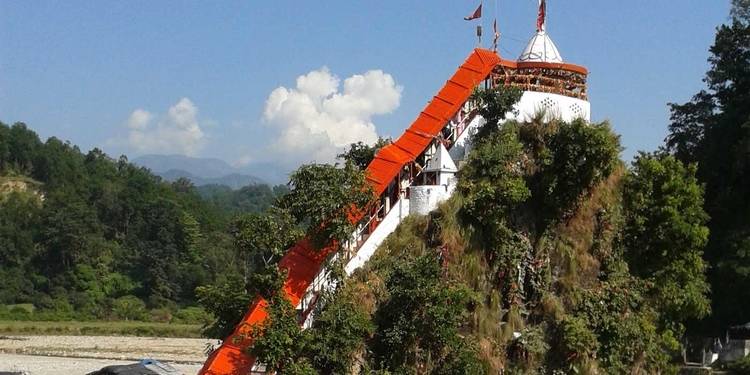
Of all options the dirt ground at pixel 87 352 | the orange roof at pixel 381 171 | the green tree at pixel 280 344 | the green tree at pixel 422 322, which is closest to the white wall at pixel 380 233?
the orange roof at pixel 381 171

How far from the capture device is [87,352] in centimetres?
3581

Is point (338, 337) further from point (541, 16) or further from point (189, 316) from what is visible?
point (189, 316)

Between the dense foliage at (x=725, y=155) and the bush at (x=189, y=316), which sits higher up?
the dense foliage at (x=725, y=155)

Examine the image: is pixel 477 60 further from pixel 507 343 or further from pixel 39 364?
pixel 39 364

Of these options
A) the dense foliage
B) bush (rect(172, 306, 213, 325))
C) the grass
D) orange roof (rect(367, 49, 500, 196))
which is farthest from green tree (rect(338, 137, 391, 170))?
bush (rect(172, 306, 213, 325))

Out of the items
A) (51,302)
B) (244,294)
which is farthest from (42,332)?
(244,294)

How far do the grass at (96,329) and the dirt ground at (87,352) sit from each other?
106 inches

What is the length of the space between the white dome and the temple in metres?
0.03

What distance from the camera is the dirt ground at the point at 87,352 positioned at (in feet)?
94.5

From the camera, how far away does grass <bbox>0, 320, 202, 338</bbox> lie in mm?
46969

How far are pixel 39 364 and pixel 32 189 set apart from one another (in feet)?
215

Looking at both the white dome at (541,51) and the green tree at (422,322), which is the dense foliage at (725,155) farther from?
the green tree at (422,322)

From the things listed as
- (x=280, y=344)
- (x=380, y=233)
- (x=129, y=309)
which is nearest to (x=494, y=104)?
(x=380, y=233)

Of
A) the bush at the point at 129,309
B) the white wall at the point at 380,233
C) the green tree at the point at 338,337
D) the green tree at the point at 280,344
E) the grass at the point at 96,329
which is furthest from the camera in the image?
the bush at the point at 129,309
